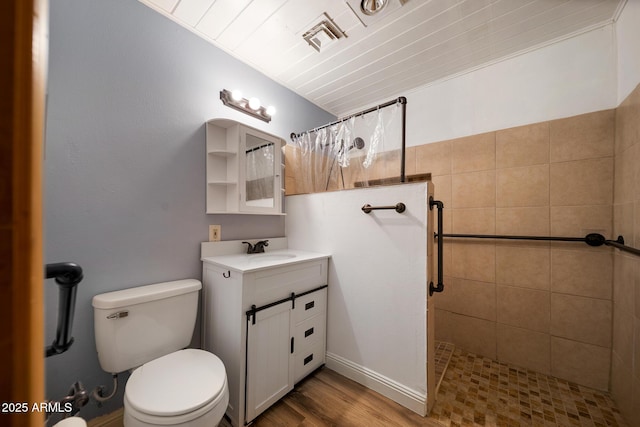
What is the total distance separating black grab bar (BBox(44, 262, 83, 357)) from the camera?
48 centimetres

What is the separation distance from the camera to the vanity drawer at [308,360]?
4.97 feet

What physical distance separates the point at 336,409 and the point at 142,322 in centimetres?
117

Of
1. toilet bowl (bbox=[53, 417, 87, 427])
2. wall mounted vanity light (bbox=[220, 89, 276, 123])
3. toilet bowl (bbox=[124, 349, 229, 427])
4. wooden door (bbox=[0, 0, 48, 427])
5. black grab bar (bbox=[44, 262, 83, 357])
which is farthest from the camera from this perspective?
wall mounted vanity light (bbox=[220, 89, 276, 123])

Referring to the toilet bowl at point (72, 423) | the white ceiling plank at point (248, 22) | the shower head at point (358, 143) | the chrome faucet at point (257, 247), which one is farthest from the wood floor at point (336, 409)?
the white ceiling plank at point (248, 22)

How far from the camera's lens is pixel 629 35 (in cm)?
128

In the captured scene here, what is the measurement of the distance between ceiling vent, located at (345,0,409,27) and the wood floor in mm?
2385

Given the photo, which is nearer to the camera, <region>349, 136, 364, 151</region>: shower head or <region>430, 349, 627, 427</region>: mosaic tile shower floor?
<region>430, 349, 627, 427</region>: mosaic tile shower floor

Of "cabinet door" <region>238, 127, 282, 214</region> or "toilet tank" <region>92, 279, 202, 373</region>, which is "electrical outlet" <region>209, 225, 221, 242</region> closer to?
"cabinet door" <region>238, 127, 282, 214</region>

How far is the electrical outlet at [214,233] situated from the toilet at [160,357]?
1.08ft

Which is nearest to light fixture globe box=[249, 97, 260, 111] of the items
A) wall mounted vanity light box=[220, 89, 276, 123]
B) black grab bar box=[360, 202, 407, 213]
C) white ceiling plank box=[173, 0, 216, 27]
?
wall mounted vanity light box=[220, 89, 276, 123]

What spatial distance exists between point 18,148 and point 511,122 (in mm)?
2414

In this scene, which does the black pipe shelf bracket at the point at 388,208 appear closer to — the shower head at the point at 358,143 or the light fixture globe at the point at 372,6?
the shower head at the point at 358,143

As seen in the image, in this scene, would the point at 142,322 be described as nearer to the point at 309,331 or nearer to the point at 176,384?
the point at 176,384

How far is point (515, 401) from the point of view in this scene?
4.53ft
